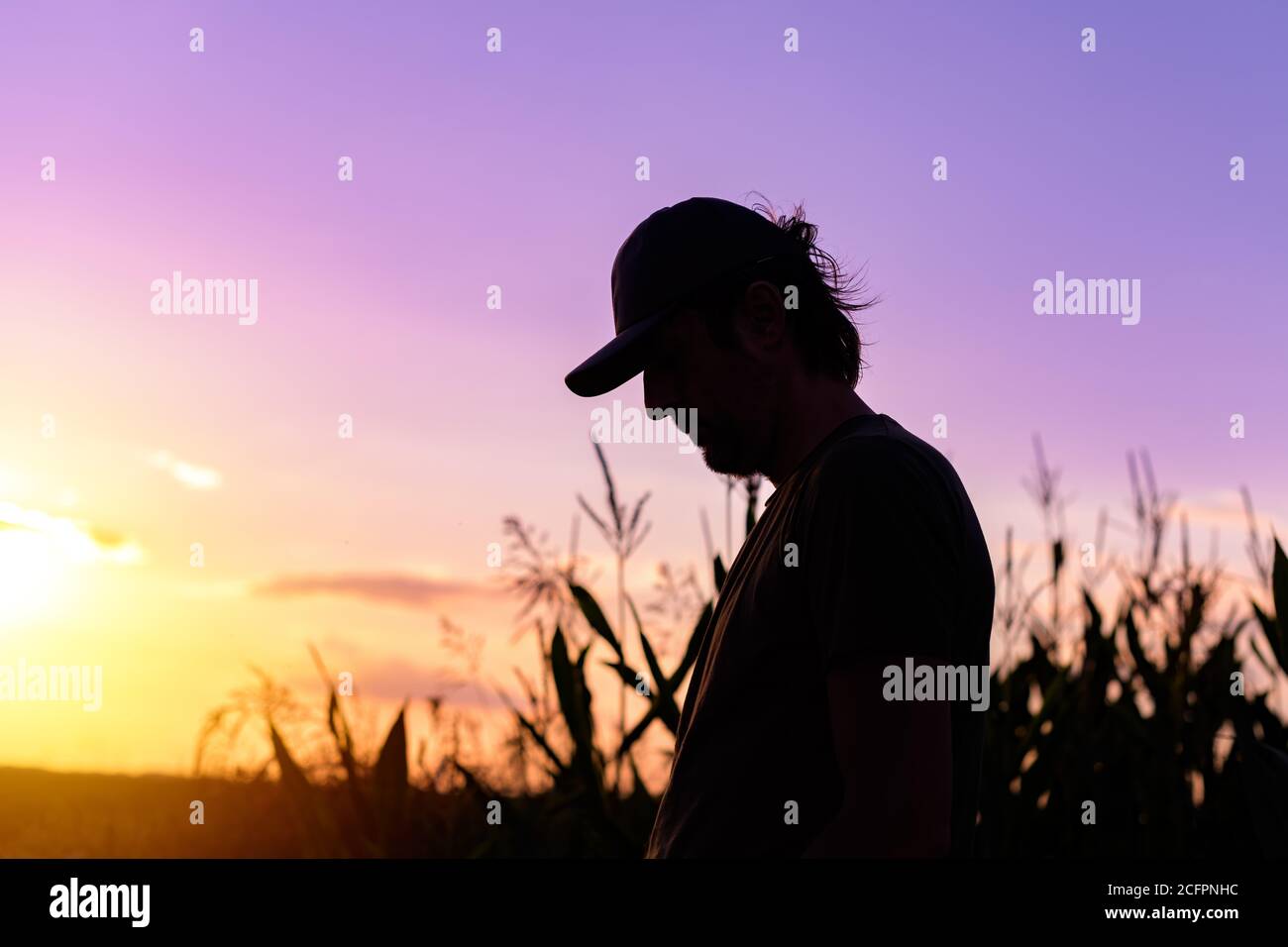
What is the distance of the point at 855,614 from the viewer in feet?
4.05

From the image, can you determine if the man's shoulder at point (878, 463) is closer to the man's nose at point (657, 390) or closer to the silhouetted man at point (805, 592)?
the silhouetted man at point (805, 592)

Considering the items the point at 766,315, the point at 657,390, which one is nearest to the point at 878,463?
the point at 766,315

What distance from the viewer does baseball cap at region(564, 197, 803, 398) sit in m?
1.69

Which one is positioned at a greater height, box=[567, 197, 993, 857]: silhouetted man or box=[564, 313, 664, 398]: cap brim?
box=[564, 313, 664, 398]: cap brim

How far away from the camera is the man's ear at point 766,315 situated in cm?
160

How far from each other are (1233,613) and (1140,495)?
440mm

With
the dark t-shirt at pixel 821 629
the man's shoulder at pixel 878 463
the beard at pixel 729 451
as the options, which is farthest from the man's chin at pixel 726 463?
the man's shoulder at pixel 878 463

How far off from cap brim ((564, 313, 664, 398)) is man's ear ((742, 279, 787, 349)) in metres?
0.16

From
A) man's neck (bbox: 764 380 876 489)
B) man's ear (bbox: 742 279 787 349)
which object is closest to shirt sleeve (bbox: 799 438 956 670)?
man's neck (bbox: 764 380 876 489)

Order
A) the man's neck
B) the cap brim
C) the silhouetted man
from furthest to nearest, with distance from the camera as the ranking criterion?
the cap brim
the man's neck
the silhouetted man

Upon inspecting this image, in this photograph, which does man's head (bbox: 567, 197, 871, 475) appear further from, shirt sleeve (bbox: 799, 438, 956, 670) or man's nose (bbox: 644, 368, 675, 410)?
shirt sleeve (bbox: 799, 438, 956, 670)
